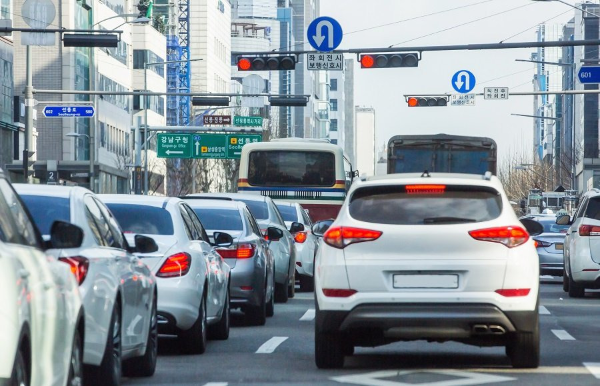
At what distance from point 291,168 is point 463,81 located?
29.0ft

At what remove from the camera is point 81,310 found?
8.56 metres

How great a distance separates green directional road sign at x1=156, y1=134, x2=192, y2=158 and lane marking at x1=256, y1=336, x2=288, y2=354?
5618 cm

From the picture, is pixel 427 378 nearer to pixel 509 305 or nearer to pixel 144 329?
pixel 509 305

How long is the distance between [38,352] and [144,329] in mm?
4106

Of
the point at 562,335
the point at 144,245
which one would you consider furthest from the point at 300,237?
the point at 144,245

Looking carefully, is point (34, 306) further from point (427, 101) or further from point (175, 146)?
point (175, 146)

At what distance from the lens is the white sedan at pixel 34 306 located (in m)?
6.49

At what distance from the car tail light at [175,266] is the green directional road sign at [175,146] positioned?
5851 centimetres

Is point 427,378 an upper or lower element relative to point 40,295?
lower

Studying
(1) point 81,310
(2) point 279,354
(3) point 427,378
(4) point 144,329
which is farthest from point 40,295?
(2) point 279,354

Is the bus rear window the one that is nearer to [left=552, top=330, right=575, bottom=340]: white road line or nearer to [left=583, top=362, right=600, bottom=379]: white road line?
[left=552, top=330, right=575, bottom=340]: white road line

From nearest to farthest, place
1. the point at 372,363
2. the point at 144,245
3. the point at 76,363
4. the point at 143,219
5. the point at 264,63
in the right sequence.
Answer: the point at 76,363 → the point at 144,245 → the point at 372,363 → the point at 143,219 → the point at 264,63

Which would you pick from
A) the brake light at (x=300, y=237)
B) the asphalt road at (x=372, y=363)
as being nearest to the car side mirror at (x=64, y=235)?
A: the asphalt road at (x=372, y=363)

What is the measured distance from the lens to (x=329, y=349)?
12484 millimetres
